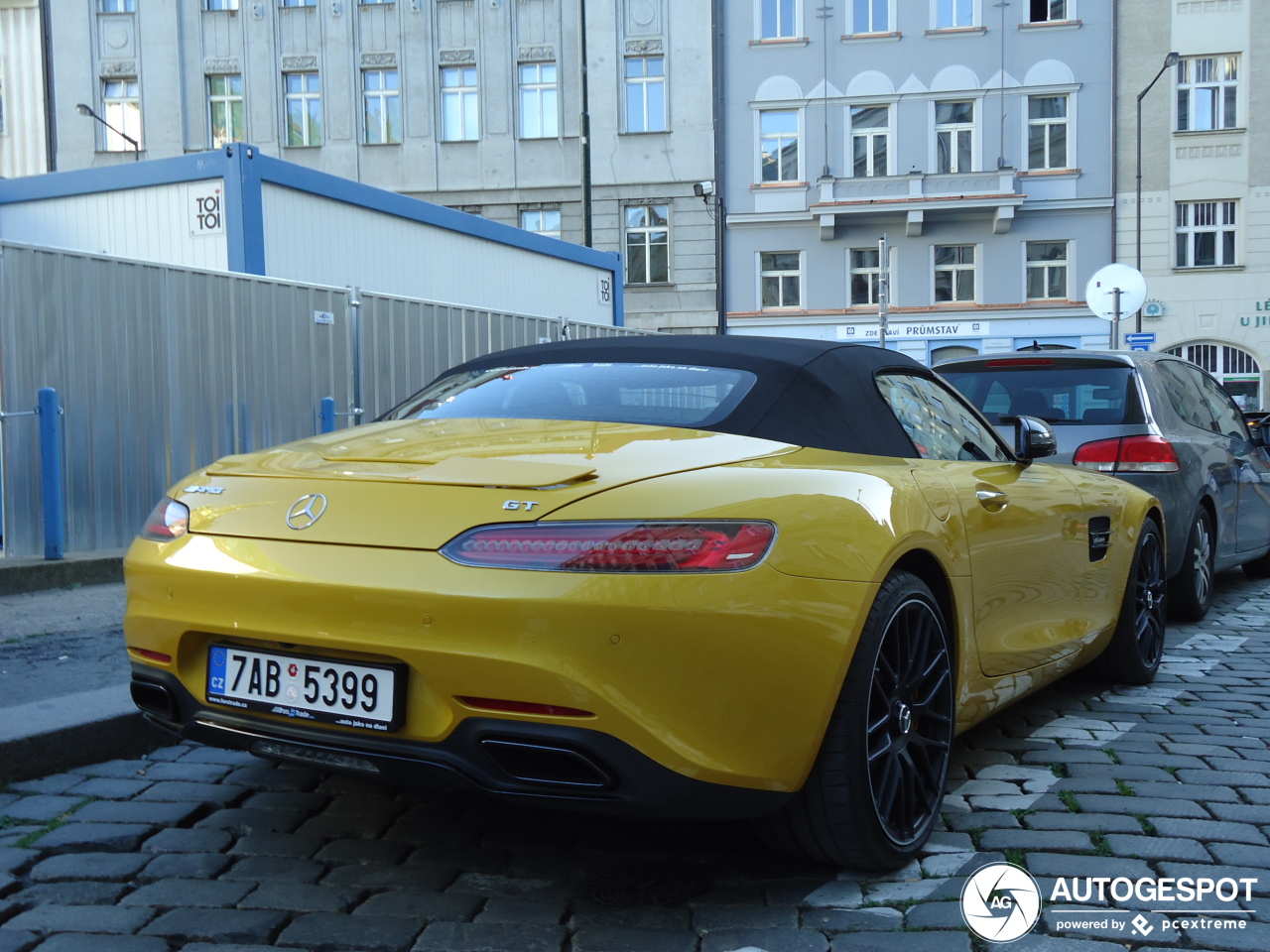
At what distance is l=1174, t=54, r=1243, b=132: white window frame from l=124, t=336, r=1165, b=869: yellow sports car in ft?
95.0

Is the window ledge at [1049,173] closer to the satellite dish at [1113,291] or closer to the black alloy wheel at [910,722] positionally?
the satellite dish at [1113,291]

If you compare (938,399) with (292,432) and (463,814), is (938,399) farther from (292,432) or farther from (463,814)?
(292,432)

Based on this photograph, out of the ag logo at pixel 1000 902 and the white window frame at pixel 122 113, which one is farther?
the white window frame at pixel 122 113

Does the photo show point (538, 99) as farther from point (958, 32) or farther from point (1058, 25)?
point (1058, 25)

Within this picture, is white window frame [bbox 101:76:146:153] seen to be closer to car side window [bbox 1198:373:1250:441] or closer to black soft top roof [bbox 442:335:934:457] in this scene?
car side window [bbox 1198:373:1250:441]

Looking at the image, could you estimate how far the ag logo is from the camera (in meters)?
2.60

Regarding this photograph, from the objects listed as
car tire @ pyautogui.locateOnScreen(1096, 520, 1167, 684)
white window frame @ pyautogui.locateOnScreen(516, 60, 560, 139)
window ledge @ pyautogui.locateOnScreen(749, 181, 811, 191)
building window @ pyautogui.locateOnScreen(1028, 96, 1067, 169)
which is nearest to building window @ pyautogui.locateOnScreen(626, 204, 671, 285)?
window ledge @ pyautogui.locateOnScreen(749, 181, 811, 191)

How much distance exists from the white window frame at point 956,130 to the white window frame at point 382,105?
41.7 ft

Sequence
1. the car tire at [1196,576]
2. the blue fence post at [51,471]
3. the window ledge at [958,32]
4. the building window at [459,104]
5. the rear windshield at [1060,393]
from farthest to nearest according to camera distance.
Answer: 1. the building window at [459,104]
2. the window ledge at [958,32]
3. the blue fence post at [51,471]
4. the car tire at [1196,576]
5. the rear windshield at [1060,393]

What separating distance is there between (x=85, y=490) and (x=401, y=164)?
2327 cm

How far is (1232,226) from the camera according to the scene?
28375mm

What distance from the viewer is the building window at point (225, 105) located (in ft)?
100

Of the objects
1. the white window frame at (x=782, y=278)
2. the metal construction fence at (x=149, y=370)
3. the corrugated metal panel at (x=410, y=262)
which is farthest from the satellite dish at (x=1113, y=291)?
the white window frame at (x=782, y=278)

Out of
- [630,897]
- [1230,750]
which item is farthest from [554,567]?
[1230,750]
